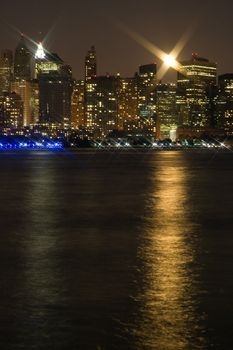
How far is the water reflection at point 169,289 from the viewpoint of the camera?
26.3ft

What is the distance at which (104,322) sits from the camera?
862 cm

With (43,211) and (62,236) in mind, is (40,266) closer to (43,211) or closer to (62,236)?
(62,236)

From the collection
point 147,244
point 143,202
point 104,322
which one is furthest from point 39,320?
point 143,202

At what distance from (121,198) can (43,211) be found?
6.59m

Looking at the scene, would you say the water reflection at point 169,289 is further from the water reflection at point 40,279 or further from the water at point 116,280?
the water reflection at point 40,279

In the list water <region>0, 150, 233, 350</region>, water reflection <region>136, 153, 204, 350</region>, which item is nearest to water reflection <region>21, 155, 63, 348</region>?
water <region>0, 150, 233, 350</region>

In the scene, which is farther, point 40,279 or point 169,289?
point 40,279

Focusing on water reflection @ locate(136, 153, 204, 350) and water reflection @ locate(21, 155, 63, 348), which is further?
water reflection @ locate(21, 155, 63, 348)

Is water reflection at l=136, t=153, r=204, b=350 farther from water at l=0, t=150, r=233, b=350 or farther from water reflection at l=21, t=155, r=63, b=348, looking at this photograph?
water reflection at l=21, t=155, r=63, b=348

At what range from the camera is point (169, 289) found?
10.6m

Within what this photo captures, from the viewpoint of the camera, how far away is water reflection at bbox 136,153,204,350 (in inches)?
316

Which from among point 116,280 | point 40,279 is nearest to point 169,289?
point 116,280

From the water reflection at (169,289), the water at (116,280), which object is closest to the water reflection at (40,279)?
the water at (116,280)

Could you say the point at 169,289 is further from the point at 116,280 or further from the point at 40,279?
the point at 40,279
